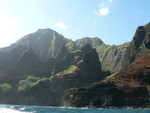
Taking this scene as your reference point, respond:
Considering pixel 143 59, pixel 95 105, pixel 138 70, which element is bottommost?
pixel 95 105

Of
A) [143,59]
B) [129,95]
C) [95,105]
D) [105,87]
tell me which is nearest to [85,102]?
[95,105]

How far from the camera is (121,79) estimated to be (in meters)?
157

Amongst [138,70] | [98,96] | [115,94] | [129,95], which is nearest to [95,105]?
[98,96]

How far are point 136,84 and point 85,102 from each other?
40247mm

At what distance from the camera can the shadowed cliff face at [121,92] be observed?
5217 inches

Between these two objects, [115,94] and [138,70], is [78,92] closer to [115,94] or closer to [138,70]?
[115,94]

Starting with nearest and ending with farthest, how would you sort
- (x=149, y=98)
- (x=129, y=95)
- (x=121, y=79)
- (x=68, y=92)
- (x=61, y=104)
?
(x=149, y=98) → (x=129, y=95) → (x=121, y=79) → (x=68, y=92) → (x=61, y=104)

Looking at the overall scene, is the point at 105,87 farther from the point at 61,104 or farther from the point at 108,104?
the point at 61,104

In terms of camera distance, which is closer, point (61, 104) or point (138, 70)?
point (138, 70)

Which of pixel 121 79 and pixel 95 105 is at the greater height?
pixel 121 79

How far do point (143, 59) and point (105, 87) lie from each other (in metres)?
56.1

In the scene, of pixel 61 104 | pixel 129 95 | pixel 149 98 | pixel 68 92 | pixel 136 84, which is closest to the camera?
pixel 149 98

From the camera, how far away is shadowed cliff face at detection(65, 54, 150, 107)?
132 metres

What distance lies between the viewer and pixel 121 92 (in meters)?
140
